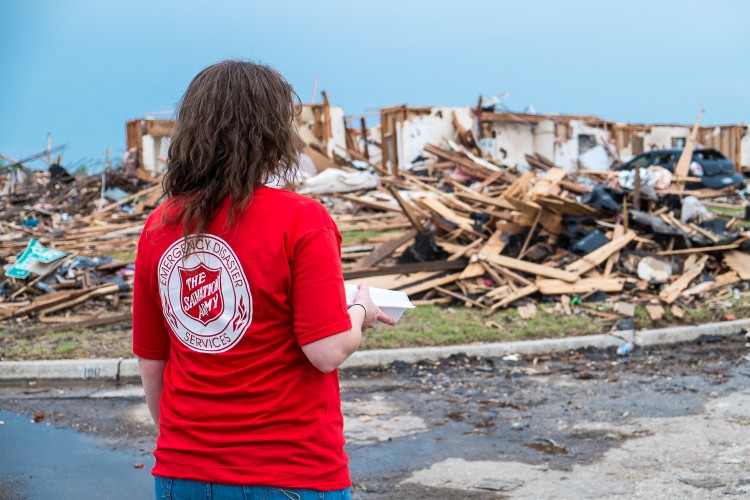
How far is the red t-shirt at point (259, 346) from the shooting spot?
6.78 feet

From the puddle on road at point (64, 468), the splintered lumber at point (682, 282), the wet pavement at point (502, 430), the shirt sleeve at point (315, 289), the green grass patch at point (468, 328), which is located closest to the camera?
the shirt sleeve at point (315, 289)

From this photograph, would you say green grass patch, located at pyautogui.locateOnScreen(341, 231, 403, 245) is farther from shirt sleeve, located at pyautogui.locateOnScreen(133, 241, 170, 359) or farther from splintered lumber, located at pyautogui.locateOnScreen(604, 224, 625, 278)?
shirt sleeve, located at pyautogui.locateOnScreen(133, 241, 170, 359)

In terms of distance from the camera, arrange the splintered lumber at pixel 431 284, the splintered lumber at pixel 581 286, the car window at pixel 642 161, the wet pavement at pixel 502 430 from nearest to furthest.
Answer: the wet pavement at pixel 502 430, the splintered lumber at pixel 581 286, the splintered lumber at pixel 431 284, the car window at pixel 642 161

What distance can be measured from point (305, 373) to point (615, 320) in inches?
346

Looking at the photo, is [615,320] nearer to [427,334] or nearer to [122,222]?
[427,334]

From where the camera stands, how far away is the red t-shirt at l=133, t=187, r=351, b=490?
2066mm

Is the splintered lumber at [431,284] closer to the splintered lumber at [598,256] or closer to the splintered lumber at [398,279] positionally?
the splintered lumber at [398,279]

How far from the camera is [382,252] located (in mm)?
12812

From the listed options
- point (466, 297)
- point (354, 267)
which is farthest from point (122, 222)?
point (466, 297)

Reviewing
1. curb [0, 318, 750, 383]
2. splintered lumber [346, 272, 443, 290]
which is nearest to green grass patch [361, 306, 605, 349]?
curb [0, 318, 750, 383]

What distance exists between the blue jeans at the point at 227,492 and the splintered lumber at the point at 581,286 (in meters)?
9.41

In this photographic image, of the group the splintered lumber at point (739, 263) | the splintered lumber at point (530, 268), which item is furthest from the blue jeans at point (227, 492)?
the splintered lumber at point (739, 263)

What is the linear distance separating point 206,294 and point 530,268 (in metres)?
9.90

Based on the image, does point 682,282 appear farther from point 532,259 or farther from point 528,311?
point 528,311
